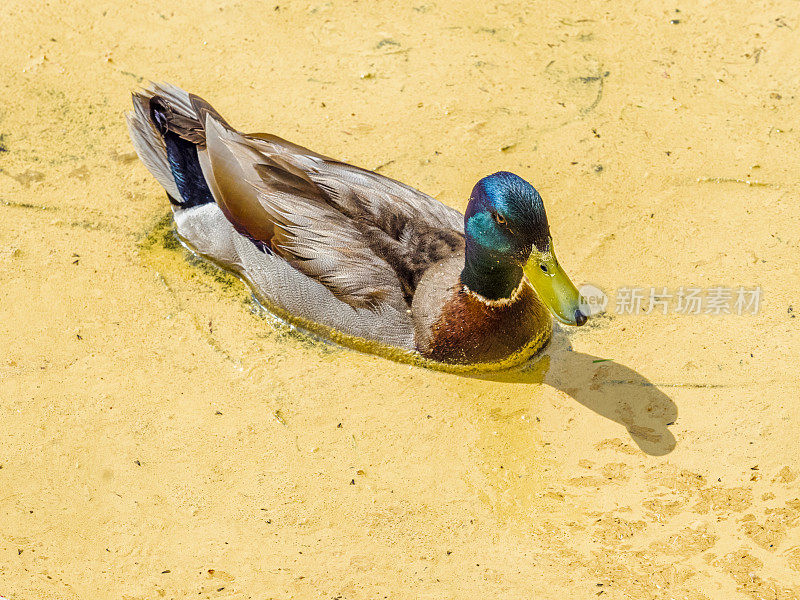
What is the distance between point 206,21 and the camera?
679cm

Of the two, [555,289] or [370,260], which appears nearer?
[555,289]

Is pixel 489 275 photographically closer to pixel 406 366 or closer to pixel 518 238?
pixel 518 238

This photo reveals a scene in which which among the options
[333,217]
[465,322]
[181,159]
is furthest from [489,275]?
[181,159]

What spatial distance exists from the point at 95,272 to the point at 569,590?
3347mm

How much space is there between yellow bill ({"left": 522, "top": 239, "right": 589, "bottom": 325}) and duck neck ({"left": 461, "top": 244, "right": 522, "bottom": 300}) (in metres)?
0.17

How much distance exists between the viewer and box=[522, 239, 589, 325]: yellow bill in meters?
4.23

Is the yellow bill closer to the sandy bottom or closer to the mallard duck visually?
the mallard duck

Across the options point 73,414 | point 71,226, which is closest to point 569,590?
point 73,414

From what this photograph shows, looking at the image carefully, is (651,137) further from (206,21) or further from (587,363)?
(206,21)

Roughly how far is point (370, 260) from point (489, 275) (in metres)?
0.65

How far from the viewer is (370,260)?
4645mm

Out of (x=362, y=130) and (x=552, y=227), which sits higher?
(x=362, y=130)

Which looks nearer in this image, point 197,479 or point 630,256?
point 197,479

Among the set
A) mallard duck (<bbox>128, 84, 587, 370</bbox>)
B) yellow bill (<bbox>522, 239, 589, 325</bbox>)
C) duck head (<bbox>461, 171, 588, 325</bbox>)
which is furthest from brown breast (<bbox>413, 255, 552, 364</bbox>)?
yellow bill (<bbox>522, 239, 589, 325</bbox>)
